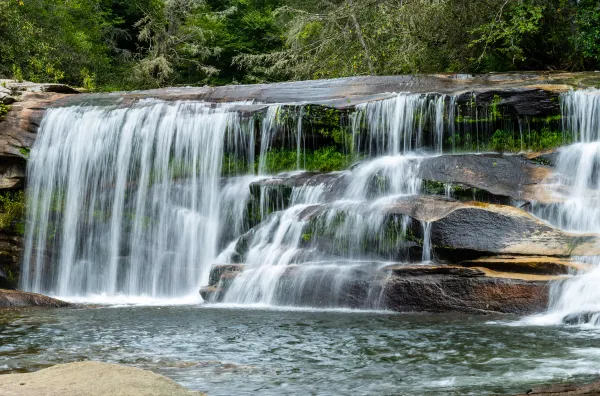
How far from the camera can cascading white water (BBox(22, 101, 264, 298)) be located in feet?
62.1

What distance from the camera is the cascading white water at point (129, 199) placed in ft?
62.1

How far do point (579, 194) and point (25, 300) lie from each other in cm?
1133

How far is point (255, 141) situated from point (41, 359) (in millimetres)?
11164

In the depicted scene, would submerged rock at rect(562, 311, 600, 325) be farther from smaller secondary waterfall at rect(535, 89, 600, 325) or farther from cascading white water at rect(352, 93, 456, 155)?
cascading white water at rect(352, 93, 456, 155)

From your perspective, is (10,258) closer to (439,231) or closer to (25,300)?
(25,300)

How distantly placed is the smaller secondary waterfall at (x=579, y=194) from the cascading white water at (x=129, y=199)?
7.64 metres

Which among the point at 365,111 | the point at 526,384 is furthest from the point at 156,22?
the point at 526,384

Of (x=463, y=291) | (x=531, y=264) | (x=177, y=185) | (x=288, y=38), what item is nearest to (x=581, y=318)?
(x=531, y=264)

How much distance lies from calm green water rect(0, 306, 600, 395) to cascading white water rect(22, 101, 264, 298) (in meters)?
5.28

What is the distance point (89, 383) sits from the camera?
19.8 feet

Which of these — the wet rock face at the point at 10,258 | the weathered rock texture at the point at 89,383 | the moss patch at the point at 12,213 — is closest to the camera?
the weathered rock texture at the point at 89,383

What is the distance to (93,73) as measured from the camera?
32281 mm

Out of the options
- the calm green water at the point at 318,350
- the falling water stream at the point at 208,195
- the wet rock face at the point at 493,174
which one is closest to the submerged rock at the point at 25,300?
the calm green water at the point at 318,350

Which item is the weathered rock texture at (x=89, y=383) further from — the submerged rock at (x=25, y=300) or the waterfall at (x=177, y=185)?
the submerged rock at (x=25, y=300)
